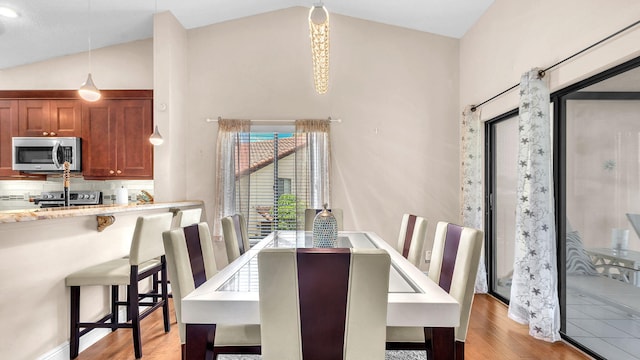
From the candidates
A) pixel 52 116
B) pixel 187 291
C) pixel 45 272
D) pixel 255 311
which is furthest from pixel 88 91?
pixel 255 311

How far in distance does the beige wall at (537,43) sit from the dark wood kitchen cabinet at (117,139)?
3.97 metres

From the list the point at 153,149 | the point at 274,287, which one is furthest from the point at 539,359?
the point at 153,149

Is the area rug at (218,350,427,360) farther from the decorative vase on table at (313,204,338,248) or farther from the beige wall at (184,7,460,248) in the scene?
the beige wall at (184,7,460,248)

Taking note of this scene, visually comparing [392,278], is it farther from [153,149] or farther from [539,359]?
[153,149]

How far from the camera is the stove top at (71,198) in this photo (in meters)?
4.37

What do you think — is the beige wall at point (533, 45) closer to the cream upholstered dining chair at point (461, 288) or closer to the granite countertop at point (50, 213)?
the cream upholstered dining chair at point (461, 288)

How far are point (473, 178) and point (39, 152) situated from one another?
520cm

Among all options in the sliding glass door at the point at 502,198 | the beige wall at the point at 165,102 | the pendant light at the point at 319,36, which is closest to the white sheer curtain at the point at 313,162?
the beige wall at the point at 165,102

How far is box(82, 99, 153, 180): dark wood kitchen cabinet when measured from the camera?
4266mm

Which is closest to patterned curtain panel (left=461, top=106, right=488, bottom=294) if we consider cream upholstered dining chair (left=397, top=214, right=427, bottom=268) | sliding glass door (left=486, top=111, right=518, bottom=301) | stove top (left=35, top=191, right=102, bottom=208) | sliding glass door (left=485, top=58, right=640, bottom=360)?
sliding glass door (left=486, top=111, right=518, bottom=301)

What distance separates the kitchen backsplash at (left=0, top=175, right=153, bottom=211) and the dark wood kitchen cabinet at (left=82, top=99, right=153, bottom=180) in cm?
29

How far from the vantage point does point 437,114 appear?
15.0 ft

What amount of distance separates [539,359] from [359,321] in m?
2.05

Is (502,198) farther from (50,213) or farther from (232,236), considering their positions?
(50,213)
